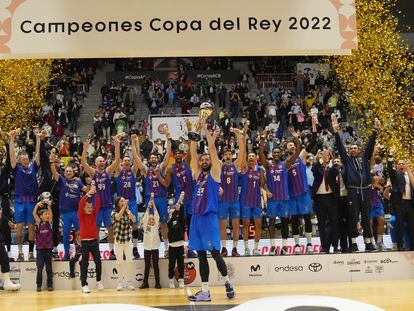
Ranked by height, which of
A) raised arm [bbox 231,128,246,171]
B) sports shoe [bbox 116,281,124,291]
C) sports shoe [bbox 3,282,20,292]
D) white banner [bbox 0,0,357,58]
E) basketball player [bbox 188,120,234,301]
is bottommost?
sports shoe [bbox 116,281,124,291]

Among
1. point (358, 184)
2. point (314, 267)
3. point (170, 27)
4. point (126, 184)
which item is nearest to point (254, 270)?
point (314, 267)

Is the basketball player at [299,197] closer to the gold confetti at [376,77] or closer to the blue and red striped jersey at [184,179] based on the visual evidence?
the blue and red striped jersey at [184,179]

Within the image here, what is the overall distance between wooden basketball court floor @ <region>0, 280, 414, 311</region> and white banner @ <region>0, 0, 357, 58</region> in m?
4.36

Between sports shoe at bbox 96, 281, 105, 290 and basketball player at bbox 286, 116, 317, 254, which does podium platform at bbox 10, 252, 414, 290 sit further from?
basketball player at bbox 286, 116, 317, 254

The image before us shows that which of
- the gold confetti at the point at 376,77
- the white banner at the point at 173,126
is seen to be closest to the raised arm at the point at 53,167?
the white banner at the point at 173,126

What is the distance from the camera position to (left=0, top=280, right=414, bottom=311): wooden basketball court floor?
845 centimetres

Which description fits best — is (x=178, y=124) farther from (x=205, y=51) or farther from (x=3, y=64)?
(x=205, y=51)

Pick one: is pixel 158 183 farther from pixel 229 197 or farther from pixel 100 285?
pixel 100 285

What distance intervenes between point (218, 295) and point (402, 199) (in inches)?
178

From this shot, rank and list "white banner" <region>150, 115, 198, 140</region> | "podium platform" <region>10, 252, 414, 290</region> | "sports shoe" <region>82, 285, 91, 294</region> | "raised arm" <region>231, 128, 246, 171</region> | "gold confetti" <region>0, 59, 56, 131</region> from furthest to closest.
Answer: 1. "white banner" <region>150, 115, 198, 140</region>
2. "gold confetti" <region>0, 59, 56, 131</region>
3. "podium platform" <region>10, 252, 414, 290</region>
4. "sports shoe" <region>82, 285, 91, 294</region>
5. "raised arm" <region>231, 128, 246, 171</region>

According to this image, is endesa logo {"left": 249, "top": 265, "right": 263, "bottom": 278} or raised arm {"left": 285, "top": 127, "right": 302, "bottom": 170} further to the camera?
raised arm {"left": 285, "top": 127, "right": 302, "bottom": 170}

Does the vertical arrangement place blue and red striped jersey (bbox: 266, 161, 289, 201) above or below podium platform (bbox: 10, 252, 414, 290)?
above

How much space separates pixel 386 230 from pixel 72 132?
53.5ft

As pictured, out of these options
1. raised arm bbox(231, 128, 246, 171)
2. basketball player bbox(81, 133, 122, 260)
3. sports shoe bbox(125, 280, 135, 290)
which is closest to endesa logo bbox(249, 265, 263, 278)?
raised arm bbox(231, 128, 246, 171)
